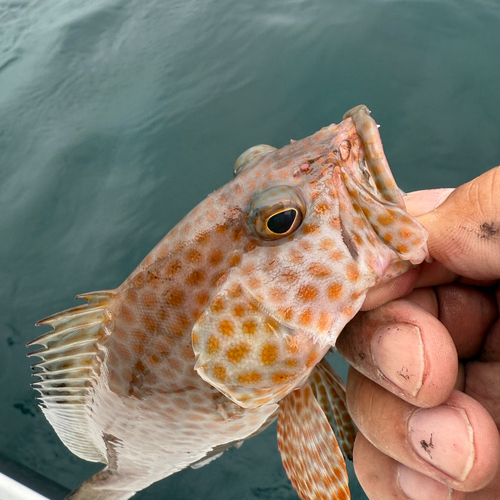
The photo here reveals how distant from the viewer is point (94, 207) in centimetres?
477

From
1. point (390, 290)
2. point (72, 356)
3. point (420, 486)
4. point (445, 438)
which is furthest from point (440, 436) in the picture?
point (72, 356)

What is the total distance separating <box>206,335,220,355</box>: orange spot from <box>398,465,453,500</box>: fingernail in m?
1.25

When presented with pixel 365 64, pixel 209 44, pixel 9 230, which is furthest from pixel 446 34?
pixel 9 230

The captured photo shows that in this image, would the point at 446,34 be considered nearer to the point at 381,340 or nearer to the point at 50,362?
the point at 381,340

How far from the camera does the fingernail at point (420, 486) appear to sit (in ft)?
6.53

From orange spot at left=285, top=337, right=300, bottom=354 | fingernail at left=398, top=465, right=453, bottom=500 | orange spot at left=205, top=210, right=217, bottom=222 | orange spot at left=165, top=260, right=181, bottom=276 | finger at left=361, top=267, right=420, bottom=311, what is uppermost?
orange spot at left=205, top=210, right=217, bottom=222

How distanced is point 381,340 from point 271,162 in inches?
37.3

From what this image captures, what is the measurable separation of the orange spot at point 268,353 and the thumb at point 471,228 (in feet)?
2.87

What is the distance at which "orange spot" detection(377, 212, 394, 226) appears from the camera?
1.64 metres

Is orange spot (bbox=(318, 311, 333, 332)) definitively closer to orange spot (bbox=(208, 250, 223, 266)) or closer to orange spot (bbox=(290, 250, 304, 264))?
orange spot (bbox=(290, 250, 304, 264))

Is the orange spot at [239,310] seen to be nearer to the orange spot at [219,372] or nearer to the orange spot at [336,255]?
the orange spot at [219,372]

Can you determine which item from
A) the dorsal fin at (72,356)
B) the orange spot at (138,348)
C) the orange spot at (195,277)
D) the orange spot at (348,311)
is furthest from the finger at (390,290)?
the dorsal fin at (72,356)

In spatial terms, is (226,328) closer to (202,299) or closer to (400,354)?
(202,299)

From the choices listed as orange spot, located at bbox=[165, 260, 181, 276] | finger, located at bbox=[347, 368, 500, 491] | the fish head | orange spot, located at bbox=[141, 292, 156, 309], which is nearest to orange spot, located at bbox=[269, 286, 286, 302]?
the fish head
